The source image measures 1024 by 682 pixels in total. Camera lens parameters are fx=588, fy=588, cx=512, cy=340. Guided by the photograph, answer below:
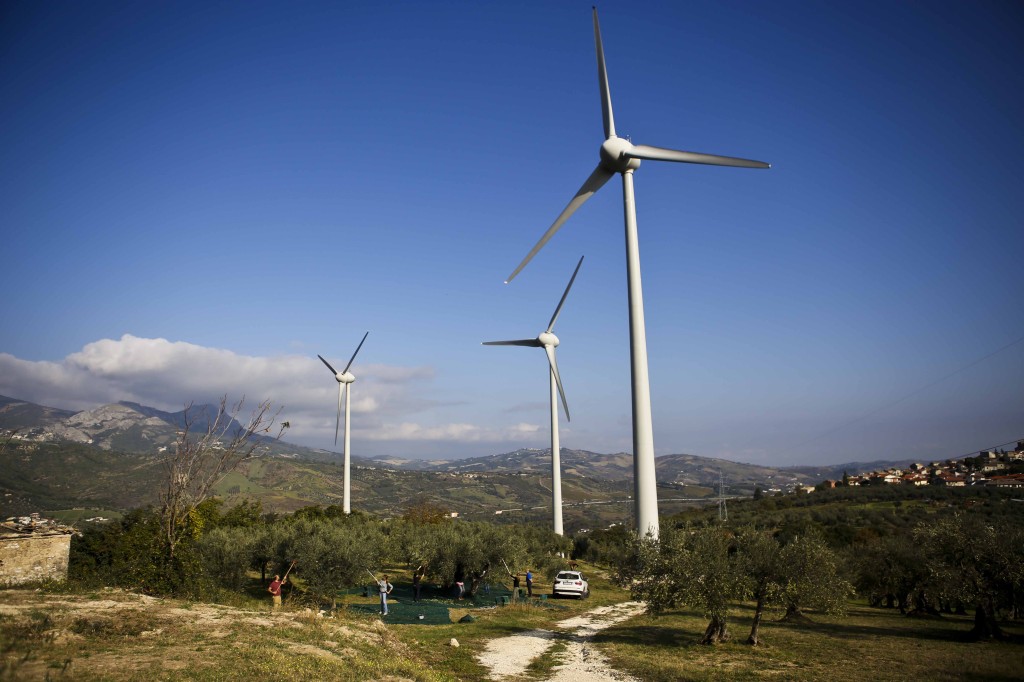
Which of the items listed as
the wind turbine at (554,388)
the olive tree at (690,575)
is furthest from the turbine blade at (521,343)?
the olive tree at (690,575)

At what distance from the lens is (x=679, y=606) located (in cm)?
2392

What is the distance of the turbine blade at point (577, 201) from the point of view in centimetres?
3462

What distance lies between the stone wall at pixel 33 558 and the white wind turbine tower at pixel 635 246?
26.0 m

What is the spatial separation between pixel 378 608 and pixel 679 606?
55.6 feet

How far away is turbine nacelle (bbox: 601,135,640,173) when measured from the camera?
32.5m

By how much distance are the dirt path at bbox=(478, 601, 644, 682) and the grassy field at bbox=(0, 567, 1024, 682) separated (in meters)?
0.58

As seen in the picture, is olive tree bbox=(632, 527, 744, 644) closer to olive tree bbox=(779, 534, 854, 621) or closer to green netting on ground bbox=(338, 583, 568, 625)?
olive tree bbox=(779, 534, 854, 621)

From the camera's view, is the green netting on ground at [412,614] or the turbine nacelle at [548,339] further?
the turbine nacelle at [548,339]

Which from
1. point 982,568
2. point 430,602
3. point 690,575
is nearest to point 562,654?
point 690,575

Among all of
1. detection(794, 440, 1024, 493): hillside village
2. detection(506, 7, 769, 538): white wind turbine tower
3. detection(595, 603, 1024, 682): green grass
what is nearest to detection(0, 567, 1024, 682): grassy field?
detection(595, 603, 1024, 682): green grass

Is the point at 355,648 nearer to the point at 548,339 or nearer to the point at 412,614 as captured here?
the point at 412,614

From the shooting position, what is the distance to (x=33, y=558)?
2620cm

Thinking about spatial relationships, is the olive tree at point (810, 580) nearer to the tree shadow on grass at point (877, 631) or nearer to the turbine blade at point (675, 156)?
the tree shadow on grass at point (877, 631)

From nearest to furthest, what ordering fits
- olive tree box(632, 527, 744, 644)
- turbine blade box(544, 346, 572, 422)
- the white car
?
1. olive tree box(632, 527, 744, 644)
2. the white car
3. turbine blade box(544, 346, 572, 422)
